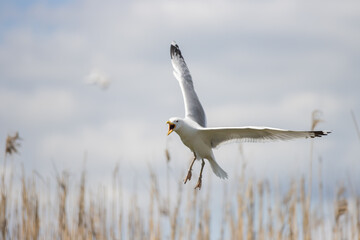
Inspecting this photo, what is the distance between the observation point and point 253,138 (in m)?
3.04

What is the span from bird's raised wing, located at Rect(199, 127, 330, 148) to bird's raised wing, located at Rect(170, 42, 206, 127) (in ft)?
0.87

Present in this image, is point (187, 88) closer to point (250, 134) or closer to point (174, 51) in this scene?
point (174, 51)

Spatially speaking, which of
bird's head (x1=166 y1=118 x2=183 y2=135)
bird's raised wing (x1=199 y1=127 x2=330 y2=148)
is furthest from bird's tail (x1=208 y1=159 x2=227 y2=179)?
bird's head (x1=166 y1=118 x2=183 y2=135)

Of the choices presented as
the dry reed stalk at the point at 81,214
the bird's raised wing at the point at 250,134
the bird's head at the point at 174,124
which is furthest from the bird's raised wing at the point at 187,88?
the dry reed stalk at the point at 81,214

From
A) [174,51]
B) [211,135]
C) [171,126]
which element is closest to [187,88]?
[174,51]

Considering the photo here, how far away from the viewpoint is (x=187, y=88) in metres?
3.76

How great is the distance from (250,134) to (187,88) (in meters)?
0.89

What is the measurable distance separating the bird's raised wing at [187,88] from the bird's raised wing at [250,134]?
10.5 inches

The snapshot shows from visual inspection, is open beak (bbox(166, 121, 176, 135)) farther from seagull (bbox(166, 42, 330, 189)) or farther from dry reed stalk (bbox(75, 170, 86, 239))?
dry reed stalk (bbox(75, 170, 86, 239))

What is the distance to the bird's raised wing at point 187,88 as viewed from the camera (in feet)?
10.9

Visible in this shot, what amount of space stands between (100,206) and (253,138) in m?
1.11

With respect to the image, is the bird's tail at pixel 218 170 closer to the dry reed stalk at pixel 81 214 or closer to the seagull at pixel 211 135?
the seagull at pixel 211 135

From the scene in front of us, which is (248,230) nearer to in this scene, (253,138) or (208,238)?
(208,238)

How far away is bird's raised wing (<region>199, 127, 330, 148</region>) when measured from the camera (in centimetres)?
288
